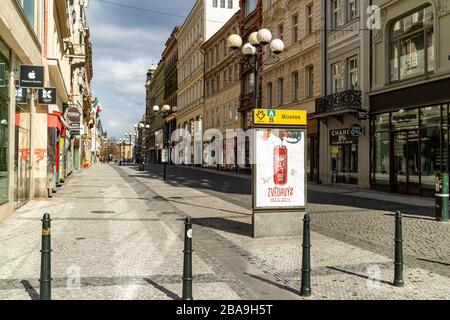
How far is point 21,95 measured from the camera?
1337 cm

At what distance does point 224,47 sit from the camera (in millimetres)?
47438

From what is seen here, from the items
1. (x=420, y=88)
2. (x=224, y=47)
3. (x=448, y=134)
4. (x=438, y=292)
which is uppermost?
(x=224, y=47)

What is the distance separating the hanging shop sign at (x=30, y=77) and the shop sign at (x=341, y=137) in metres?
15.2

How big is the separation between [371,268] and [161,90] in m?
89.3

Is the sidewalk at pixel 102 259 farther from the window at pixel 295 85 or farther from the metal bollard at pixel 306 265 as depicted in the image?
the window at pixel 295 85

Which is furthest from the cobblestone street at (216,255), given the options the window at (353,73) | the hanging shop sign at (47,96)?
the window at (353,73)

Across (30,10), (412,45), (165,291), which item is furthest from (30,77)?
(412,45)

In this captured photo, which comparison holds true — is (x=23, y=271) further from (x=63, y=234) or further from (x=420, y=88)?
(x=420, y=88)

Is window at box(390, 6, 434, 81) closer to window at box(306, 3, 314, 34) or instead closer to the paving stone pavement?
window at box(306, 3, 314, 34)

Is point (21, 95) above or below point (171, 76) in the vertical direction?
below

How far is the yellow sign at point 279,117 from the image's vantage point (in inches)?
371

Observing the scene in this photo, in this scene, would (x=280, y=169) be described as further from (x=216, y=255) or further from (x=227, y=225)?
(x=216, y=255)

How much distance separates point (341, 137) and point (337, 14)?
6.80 metres

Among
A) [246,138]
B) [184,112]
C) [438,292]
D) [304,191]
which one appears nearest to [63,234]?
[304,191]
